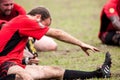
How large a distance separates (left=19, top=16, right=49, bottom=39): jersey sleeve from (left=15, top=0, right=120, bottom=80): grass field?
4.60 feet

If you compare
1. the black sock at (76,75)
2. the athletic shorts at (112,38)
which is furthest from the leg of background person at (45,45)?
the black sock at (76,75)

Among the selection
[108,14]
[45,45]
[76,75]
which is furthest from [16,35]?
[108,14]

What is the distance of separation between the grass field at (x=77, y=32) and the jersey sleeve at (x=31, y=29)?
140 centimetres

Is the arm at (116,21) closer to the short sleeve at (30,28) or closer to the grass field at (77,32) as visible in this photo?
the grass field at (77,32)

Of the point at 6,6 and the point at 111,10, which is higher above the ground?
the point at 6,6

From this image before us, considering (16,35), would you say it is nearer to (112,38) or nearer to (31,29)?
(31,29)

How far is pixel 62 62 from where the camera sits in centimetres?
1071

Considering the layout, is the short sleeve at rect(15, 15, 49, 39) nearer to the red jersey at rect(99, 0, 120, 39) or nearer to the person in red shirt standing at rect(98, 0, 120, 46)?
the person in red shirt standing at rect(98, 0, 120, 46)

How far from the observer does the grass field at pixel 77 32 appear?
10.4m

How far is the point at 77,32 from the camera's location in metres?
16.0

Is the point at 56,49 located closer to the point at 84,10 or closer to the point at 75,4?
the point at 84,10

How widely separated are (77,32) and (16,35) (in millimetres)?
8018

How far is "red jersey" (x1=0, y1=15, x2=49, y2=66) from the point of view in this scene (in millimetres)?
7980

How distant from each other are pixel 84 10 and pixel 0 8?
12.1 metres
